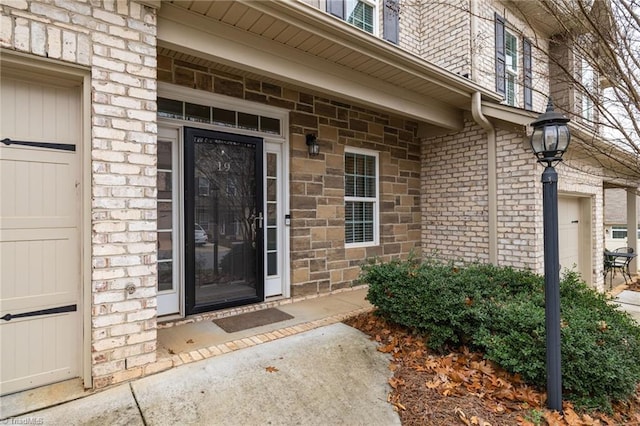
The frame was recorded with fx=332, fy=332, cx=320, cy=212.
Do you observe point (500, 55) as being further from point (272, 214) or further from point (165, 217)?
point (165, 217)

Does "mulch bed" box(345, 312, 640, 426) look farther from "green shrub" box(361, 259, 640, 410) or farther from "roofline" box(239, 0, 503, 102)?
"roofline" box(239, 0, 503, 102)

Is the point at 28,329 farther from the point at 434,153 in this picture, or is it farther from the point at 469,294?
the point at 434,153

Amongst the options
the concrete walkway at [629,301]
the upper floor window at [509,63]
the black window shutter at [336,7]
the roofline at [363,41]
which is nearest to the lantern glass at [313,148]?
the roofline at [363,41]

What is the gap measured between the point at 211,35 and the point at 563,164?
5.20m

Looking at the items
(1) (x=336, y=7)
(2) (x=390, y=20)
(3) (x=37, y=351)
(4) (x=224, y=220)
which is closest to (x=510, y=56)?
(2) (x=390, y=20)

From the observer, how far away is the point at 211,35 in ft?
9.27

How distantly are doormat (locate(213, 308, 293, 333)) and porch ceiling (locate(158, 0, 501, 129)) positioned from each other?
2.49 meters

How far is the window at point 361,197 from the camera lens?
16.5 ft

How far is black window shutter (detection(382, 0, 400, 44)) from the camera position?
504 cm

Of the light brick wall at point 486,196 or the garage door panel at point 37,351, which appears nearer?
the garage door panel at point 37,351

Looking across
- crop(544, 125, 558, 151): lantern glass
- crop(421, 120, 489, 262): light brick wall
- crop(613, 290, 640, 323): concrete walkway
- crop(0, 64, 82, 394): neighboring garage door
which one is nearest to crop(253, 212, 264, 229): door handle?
crop(0, 64, 82, 394): neighboring garage door

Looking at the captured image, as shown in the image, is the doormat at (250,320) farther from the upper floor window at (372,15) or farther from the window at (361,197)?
the upper floor window at (372,15)

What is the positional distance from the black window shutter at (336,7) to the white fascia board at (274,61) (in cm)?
118

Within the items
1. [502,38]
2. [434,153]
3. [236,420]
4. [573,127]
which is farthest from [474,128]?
[236,420]
